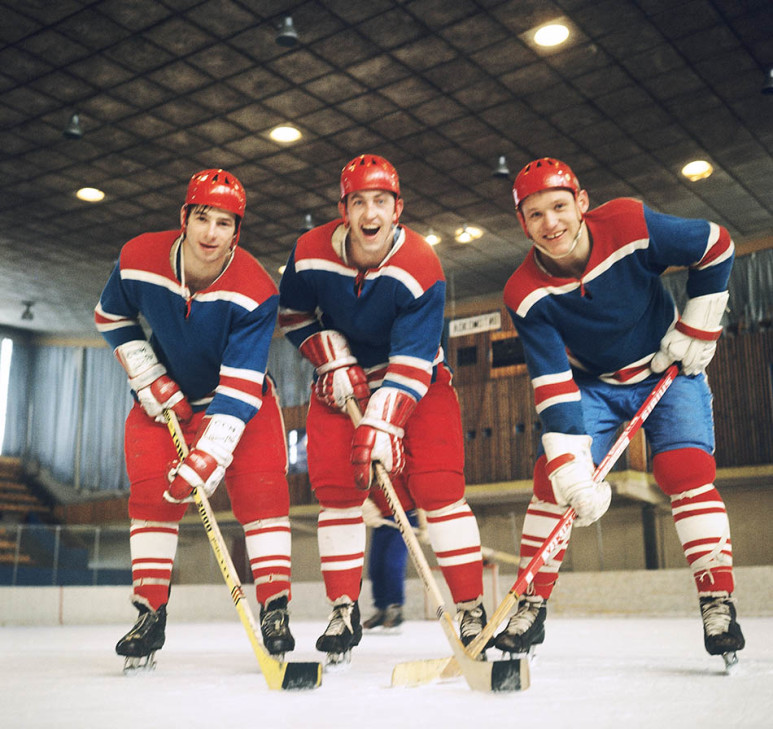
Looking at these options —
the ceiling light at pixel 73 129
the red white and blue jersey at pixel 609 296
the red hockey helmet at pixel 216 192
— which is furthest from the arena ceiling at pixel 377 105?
the red white and blue jersey at pixel 609 296

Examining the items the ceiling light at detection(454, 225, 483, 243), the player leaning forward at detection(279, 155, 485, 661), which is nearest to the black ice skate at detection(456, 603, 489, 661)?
the player leaning forward at detection(279, 155, 485, 661)

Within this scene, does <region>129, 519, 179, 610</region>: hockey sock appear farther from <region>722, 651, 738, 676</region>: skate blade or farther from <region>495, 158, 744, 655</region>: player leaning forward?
<region>722, 651, 738, 676</region>: skate blade

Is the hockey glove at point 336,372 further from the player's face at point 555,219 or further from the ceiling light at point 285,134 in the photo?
the ceiling light at point 285,134

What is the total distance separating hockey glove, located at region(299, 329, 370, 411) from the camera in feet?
8.48

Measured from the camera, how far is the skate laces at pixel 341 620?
2.45 m

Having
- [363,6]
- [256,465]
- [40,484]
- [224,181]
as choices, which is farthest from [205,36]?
[40,484]

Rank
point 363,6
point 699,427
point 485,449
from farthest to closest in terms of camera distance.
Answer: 1. point 485,449
2. point 363,6
3. point 699,427

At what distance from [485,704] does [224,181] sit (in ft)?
5.20

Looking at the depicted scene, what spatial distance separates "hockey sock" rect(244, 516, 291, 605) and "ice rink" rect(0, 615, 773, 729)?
8.8 inches

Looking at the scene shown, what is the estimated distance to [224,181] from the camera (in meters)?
2.54

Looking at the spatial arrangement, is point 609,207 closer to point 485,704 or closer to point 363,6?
point 485,704

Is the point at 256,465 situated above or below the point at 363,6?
below

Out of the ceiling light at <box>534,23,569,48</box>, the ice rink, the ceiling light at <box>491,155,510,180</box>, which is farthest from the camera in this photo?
the ceiling light at <box>491,155,510,180</box>

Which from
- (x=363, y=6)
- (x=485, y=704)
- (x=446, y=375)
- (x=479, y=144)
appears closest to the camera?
(x=485, y=704)
